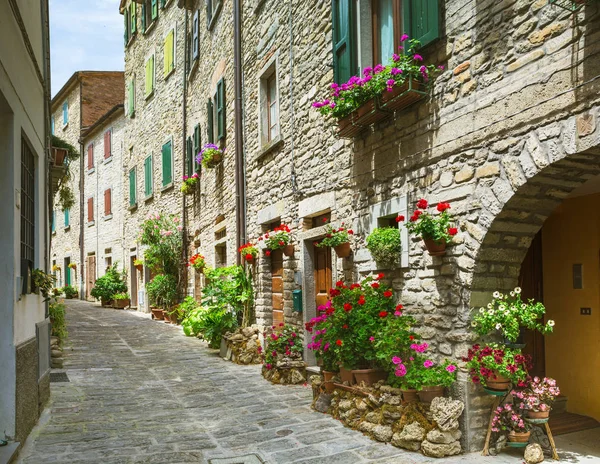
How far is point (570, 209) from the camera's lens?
20.1 feet

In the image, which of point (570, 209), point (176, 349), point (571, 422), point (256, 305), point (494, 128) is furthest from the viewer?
point (176, 349)

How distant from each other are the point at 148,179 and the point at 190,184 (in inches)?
169

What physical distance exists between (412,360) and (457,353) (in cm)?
41

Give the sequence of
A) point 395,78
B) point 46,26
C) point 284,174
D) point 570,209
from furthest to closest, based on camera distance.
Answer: point 284,174, point 46,26, point 570,209, point 395,78

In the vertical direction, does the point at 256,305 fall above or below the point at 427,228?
below

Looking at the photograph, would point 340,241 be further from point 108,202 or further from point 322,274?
point 108,202

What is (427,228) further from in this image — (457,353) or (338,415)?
(338,415)

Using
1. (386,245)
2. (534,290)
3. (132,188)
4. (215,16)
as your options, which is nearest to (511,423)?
(386,245)

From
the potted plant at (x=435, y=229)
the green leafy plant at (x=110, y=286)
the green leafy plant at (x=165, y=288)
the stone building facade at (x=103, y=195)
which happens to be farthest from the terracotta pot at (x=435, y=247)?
the stone building facade at (x=103, y=195)

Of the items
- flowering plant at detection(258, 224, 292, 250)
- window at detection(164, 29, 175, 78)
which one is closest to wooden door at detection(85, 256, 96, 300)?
window at detection(164, 29, 175, 78)

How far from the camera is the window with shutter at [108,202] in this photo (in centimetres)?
2109

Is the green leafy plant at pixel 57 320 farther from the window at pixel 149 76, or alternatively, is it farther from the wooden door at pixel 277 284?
the window at pixel 149 76

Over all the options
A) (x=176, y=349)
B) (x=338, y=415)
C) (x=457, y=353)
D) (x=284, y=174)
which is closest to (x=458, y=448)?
(x=457, y=353)

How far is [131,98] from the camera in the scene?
19125mm
